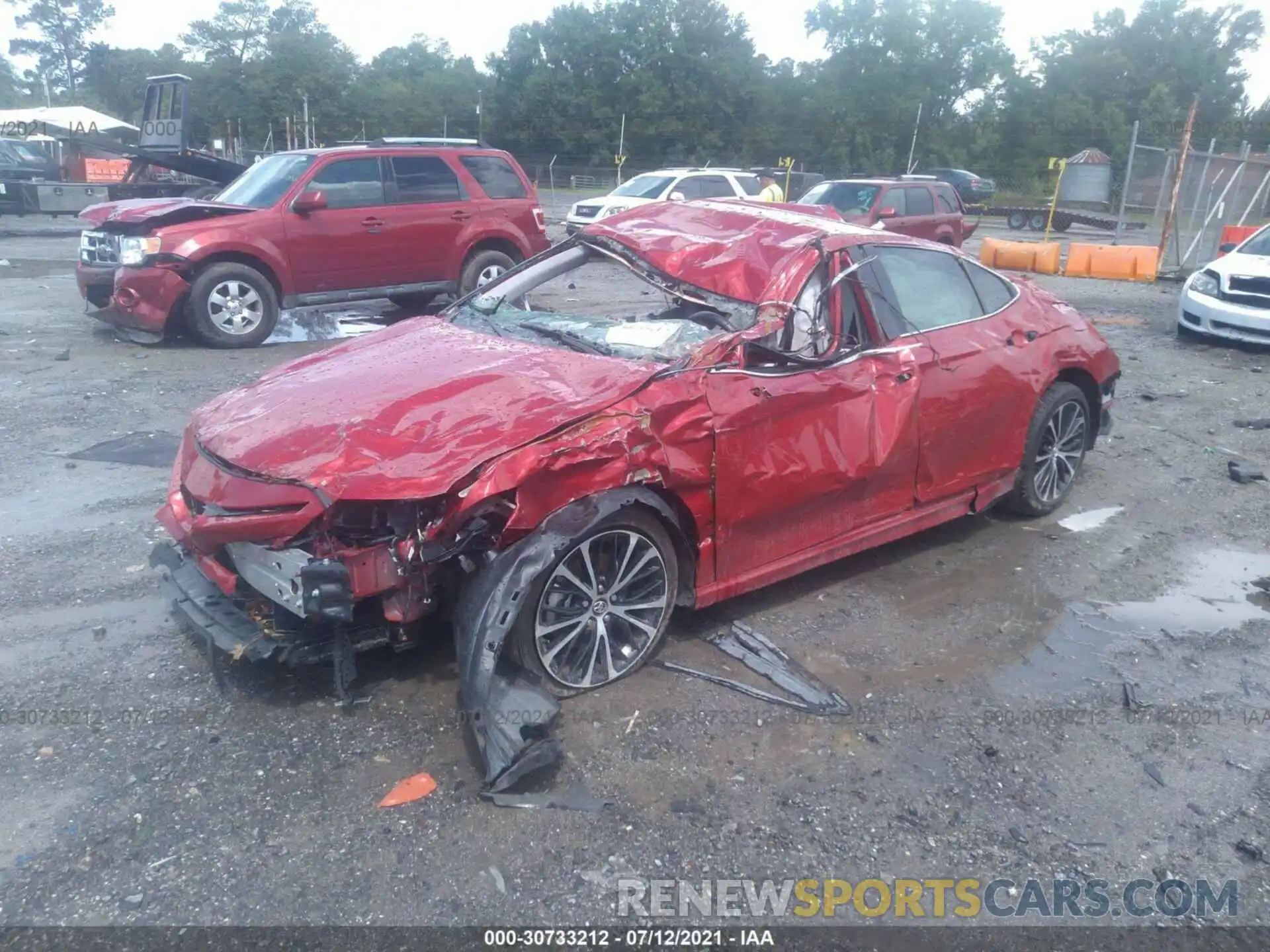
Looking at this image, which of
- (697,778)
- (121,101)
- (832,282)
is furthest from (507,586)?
(121,101)

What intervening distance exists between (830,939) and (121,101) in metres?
87.5

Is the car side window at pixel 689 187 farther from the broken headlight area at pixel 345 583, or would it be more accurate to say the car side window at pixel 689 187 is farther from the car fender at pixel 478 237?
the broken headlight area at pixel 345 583

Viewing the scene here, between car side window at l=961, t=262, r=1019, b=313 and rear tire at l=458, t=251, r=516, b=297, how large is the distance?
6.70 metres

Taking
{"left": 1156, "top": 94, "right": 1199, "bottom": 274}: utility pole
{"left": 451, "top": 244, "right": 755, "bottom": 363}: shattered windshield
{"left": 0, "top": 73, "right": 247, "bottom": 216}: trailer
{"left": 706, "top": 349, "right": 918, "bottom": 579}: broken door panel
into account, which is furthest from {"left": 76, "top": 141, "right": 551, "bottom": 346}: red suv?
{"left": 1156, "top": 94, "right": 1199, "bottom": 274}: utility pole

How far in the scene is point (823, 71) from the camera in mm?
61500

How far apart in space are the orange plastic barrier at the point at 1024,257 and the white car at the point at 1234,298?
6.46 metres

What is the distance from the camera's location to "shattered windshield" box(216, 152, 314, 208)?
10.1 m

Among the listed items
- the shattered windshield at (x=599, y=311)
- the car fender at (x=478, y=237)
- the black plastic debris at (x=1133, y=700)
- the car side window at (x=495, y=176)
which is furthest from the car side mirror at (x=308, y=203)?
the black plastic debris at (x=1133, y=700)

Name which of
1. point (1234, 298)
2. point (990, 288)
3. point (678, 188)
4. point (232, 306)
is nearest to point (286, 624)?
point (990, 288)

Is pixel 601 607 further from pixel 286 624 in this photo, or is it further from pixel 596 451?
pixel 286 624

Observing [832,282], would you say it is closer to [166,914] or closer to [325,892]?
[325,892]

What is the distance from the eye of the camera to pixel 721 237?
4699 millimetres

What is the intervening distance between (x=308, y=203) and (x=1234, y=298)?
9.97 m

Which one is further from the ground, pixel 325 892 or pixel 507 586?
pixel 507 586
